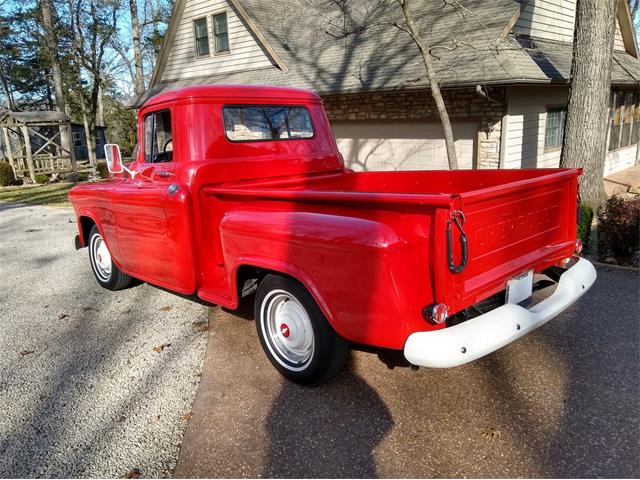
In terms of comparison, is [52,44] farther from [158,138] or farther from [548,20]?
[158,138]

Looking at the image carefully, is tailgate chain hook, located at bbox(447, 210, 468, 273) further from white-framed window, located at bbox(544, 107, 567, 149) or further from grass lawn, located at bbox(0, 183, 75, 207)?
grass lawn, located at bbox(0, 183, 75, 207)

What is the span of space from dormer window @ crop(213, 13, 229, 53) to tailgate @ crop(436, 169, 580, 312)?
13.6 meters

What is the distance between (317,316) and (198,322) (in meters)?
1.94

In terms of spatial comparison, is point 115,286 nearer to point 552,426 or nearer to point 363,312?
point 363,312

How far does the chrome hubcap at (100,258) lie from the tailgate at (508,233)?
13.5ft

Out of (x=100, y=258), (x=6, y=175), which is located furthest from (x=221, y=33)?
(x=100, y=258)

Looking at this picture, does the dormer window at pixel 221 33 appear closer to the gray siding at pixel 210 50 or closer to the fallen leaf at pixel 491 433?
the gray siding at pixel 210 50

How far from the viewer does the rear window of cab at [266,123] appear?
172 inches

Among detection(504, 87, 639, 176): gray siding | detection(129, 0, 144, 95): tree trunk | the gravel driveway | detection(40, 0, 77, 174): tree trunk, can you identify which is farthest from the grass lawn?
detection(504, 87, 639, 176): gray siding

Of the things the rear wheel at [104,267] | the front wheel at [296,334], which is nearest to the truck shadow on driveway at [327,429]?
the front wheel at [296,334]

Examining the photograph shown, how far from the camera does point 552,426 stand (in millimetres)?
2951

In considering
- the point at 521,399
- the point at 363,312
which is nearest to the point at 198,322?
the point at 363,312

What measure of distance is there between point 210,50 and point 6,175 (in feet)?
31.4

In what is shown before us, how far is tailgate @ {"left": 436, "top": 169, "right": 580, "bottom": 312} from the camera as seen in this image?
2.85 m
